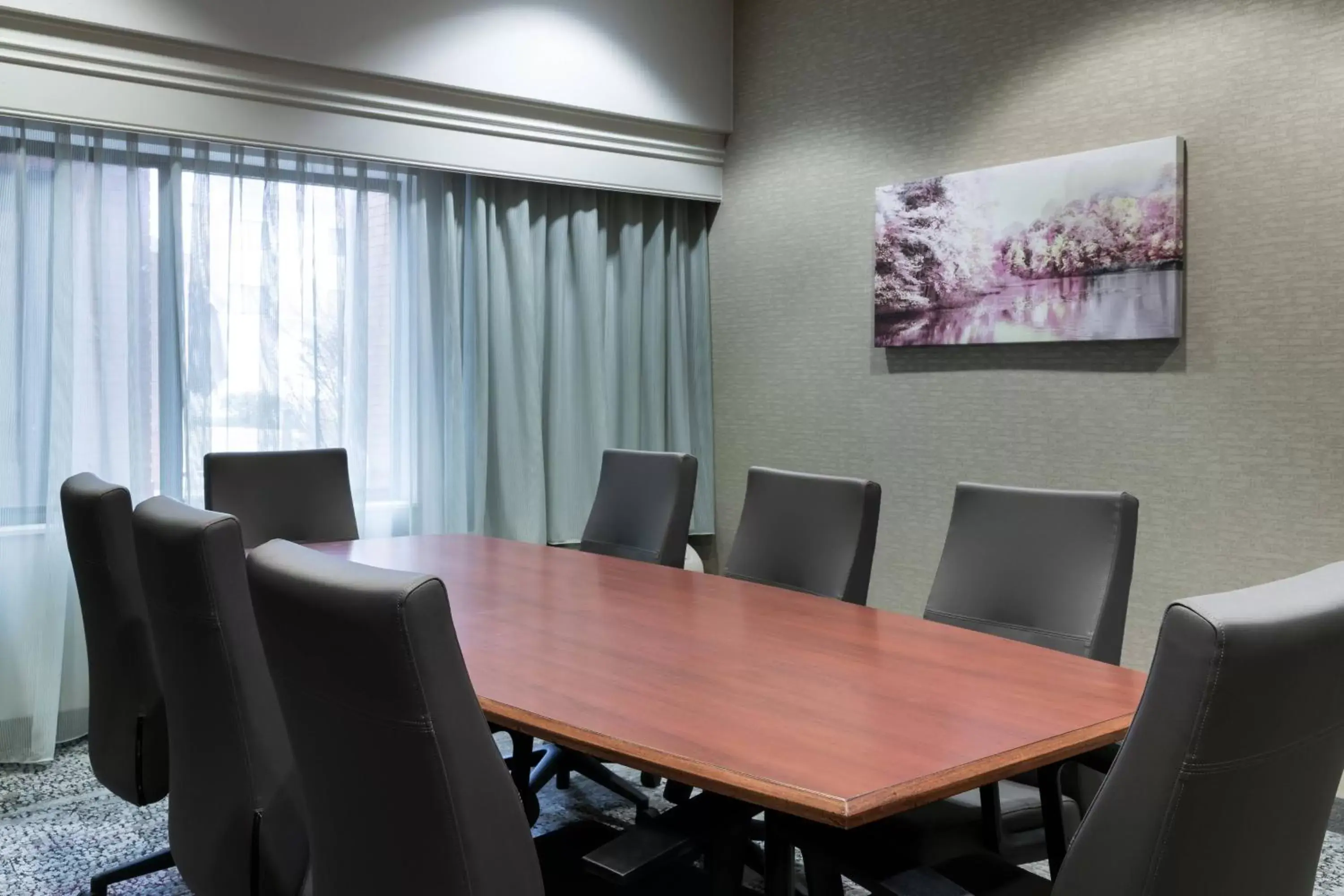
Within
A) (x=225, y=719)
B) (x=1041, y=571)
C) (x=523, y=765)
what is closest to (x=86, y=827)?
(x=523, y=765)

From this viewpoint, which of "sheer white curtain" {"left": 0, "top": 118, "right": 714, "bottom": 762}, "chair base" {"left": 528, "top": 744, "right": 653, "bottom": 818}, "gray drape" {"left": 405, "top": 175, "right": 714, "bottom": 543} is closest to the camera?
"chair base" {"left": 528, "top": 744, "right": 653, "bottom": 818}

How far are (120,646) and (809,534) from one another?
5.58 feet

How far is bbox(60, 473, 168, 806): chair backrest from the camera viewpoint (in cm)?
233

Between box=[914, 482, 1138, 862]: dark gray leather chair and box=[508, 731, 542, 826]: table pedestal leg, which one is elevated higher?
box=[914, 482, 1138, 862]: dark gray leather chair

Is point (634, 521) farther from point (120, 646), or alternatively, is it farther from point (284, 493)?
point (120, 646)

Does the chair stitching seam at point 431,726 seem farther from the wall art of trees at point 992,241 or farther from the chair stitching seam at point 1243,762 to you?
the wall art of trees at point 992,241

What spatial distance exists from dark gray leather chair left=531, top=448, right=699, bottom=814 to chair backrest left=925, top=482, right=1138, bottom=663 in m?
1.01

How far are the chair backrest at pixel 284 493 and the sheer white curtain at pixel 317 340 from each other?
502 mm

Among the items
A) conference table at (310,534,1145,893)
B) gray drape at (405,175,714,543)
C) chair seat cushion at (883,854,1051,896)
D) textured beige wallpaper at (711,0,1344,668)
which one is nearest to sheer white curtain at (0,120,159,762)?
gray drape at (405,175,714,543)

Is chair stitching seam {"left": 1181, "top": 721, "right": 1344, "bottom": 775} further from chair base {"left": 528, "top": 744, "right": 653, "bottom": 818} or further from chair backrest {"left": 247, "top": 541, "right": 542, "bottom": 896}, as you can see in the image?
chair base {"left": 528, "top": 744, "right": 653, "bottom": 818}

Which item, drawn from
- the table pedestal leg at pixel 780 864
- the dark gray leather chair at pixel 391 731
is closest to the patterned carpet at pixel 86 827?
the table pedestal leg at pixel 780 864

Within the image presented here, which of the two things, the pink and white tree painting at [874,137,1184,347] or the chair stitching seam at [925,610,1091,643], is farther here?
the pink and white tree painting at [874,137,1184,347]

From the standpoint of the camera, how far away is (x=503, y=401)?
16.0 ft

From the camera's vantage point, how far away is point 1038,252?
158 inches
